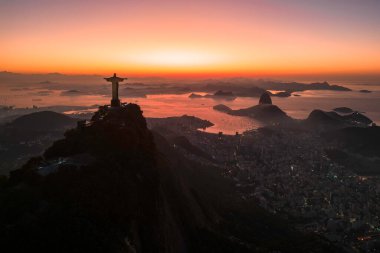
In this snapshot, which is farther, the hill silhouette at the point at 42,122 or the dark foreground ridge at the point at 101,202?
the hill silhouette at the point at 42,122

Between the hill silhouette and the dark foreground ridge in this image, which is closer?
the dark foreground ridge

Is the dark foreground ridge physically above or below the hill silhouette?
above

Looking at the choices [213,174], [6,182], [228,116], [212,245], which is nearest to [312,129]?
[228,116]

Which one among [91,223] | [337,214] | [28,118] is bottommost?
[337,214]

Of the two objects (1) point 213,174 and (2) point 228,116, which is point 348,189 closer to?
(1) point 213,174

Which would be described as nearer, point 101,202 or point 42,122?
point 101,202

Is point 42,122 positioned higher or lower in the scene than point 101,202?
lower

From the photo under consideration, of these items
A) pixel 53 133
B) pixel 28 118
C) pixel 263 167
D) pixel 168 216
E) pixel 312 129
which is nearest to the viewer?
pixel 168 216

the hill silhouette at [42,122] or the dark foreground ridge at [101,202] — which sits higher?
the dark foreground ridge at [101,202]
